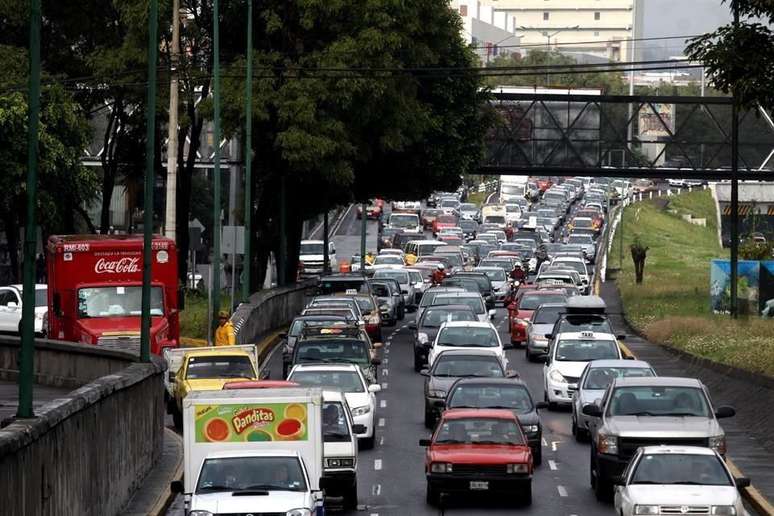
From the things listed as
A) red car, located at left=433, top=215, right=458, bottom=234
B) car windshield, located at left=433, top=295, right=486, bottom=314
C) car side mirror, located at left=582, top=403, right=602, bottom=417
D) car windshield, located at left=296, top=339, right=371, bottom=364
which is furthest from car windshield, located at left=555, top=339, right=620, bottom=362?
red car, located at left=433, top=215, right=458, bottom=234

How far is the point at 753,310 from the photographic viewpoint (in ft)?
185

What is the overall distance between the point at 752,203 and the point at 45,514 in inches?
4020

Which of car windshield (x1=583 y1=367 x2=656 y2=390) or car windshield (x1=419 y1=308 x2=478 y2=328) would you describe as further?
car windshield (x1=419 y1=308 x2=478 y2=328)

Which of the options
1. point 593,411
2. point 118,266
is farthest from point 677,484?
point 118,266

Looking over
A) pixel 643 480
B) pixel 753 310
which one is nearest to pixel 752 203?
pixel 753 310

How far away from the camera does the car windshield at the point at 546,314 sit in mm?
47094

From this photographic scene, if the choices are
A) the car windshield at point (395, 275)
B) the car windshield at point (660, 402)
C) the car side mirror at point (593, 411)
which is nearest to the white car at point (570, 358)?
the car side mirror at point (593, 411)

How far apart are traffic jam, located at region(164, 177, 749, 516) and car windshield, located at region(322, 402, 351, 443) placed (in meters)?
0.04

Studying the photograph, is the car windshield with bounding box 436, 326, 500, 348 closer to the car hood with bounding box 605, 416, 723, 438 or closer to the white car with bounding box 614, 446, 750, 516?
the car hood with bounding box 605, 416, 723, 438

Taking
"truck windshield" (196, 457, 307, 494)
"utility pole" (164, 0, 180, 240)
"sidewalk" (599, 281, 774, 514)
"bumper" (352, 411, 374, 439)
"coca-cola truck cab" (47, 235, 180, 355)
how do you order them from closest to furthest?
"truck windshield" (196, 457, 307, 494) → "sidewalk" (599, 281, 774, 514) → "bumper" (352, 411, 374, 439) → "coca-cola truck cab" (47, 235, 180, 355) → "utility pole" (164, 0, 180, 240)

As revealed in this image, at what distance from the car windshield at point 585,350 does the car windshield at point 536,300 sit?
1240 cm

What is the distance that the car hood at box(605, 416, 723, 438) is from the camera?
2508 centimetres

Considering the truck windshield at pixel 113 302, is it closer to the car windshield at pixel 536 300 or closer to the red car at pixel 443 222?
the car windshield at pixel 536 300

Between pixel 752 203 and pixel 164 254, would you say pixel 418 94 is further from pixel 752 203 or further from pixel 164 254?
pixel 752 203
